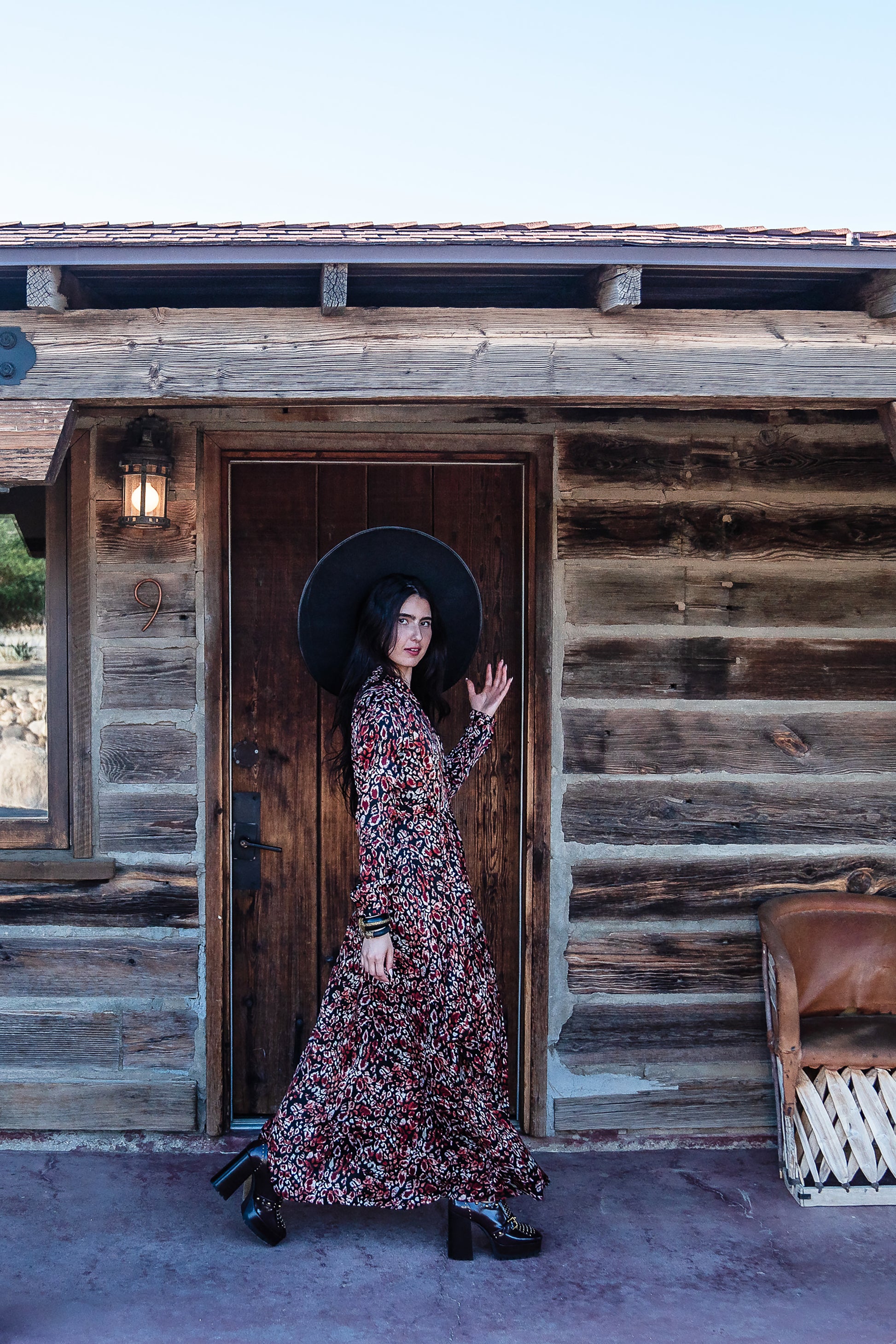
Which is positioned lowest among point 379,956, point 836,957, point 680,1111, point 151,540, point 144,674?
point 680,1111

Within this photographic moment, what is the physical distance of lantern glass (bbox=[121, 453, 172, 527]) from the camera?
3293 mm

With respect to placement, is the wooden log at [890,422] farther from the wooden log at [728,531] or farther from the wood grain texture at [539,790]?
the wood grain texture at [539,790]

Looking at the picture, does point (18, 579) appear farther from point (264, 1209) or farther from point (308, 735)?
point (264, 1209)

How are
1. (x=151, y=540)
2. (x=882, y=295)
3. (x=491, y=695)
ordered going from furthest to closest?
1. (x=151, y=540)
2. (x=491, y=695)
3. (x=882, y=295)

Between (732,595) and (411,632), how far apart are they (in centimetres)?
127

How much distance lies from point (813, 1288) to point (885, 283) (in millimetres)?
2701

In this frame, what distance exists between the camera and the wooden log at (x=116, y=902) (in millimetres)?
3408

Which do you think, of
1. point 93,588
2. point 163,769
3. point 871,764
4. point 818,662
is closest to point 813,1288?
point 871,764

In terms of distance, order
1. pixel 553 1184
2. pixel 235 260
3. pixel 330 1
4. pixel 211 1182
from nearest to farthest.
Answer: pixel 235 260, pixel 211 1182, pixel 553 1184, pixel 330 1

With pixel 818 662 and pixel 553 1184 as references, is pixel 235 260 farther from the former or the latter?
pixel 553 1184

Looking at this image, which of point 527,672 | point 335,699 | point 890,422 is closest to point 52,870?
point 335,699

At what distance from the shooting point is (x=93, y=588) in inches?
134

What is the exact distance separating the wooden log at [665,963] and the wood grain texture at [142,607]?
5.74 feet

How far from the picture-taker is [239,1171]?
2.90 meters
